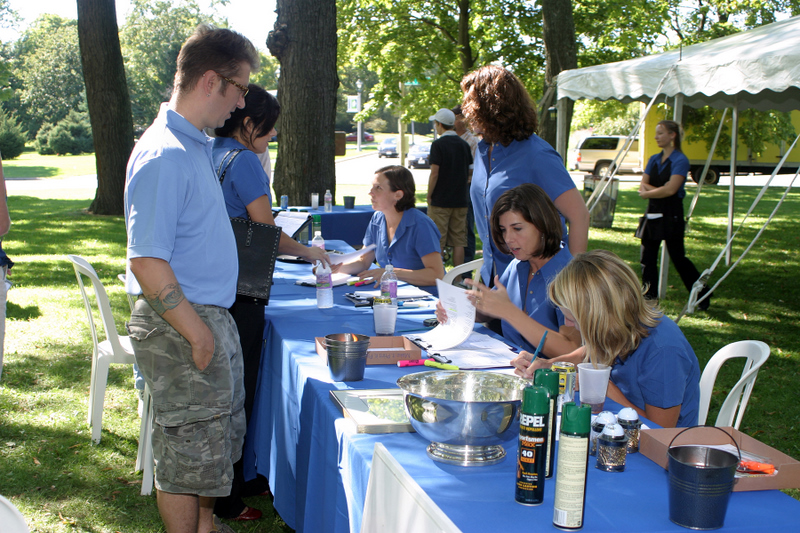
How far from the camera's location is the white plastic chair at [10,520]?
106 centimetres

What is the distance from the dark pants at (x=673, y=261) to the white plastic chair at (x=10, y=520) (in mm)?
5561

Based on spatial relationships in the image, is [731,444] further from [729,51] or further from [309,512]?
[729,51]

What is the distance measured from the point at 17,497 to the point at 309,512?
170 centimetres

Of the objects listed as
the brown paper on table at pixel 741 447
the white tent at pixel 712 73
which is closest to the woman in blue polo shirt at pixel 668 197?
the white tent at pixel 712 73

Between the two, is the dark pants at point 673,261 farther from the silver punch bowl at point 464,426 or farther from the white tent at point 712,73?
the silver punch bowl at point 464,426

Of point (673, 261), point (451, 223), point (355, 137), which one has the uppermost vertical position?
point (355, 137)

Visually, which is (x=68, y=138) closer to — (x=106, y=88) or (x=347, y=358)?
(x=106, y=88)

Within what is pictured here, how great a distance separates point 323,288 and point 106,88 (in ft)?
32.3

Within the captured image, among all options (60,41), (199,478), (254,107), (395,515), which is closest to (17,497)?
(199,478)

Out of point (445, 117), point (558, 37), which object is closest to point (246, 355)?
point (445, 117)

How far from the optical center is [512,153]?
10.2ft

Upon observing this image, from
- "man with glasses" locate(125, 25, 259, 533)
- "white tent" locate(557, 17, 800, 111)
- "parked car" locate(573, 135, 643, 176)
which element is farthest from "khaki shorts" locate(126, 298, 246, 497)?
"parked car" locate(573, 135, 643, 176)

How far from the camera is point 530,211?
2516 millimetres

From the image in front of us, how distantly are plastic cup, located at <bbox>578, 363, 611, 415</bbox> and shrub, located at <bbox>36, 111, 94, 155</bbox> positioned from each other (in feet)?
119
